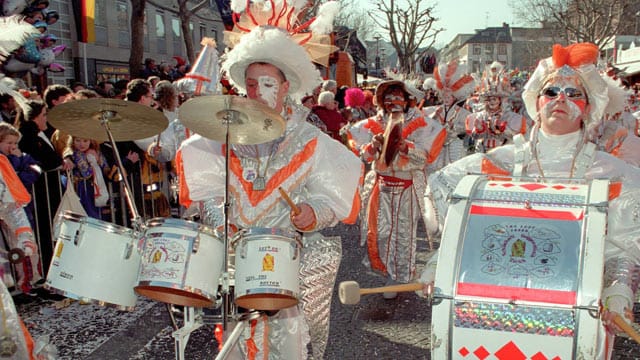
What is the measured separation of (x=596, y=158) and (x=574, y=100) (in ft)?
0.90

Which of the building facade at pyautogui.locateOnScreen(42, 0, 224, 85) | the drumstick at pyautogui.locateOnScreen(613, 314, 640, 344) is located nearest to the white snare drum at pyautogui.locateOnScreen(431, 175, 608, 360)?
the drumstick at pyautogui.locateOnScreen(613, 314, 640, 344)

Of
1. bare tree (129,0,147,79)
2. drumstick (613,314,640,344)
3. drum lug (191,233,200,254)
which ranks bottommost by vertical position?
drumstick (613,314,640,344)

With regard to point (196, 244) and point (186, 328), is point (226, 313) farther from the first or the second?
point (196, 244)

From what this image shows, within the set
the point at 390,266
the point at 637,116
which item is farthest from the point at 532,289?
the point at 637,116

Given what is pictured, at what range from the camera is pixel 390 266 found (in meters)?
5.30

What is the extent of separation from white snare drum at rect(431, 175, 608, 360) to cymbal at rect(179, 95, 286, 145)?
2.77 feet

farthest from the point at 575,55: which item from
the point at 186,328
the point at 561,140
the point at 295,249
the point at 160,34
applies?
the point at 160,34

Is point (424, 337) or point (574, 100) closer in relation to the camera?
point (574, 100)

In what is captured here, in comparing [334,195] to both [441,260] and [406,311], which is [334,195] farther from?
[406,311]

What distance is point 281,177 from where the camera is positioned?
304 cm

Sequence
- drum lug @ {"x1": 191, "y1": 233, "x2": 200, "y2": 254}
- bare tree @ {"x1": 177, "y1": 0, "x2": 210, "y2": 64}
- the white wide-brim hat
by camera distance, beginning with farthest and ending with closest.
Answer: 1. bare tree @ {"x1": 177, "y1": 0, "x2": 210, "y2": 64}
2. the white wide-brim hat
3. drum lug @ {"x1": 191, "y1": 233, "x2": 200, "y2": 254}

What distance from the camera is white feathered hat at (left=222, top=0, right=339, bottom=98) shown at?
120 inches

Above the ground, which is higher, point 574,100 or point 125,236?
point 574,100

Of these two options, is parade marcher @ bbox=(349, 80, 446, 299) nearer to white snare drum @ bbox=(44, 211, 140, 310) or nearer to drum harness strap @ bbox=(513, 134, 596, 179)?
drum harness strap @ bbox=(513, 134, 596, 179)
